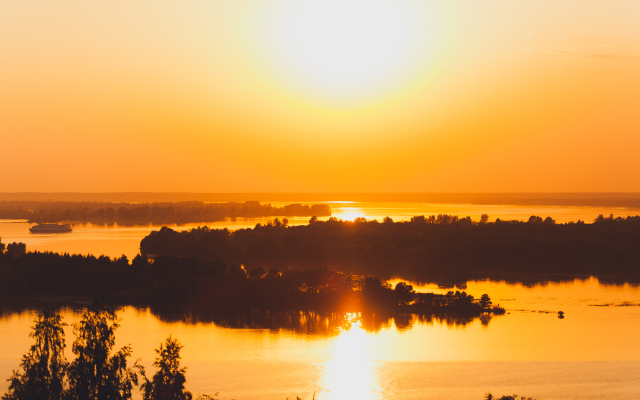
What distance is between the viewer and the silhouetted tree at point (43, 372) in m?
10.3

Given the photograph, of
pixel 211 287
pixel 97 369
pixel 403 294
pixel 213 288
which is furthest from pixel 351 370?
pixel 211 287

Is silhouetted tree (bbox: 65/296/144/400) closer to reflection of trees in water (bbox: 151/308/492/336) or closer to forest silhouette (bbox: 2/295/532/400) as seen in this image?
forest silhouette (bbox: 2/295/532/400)

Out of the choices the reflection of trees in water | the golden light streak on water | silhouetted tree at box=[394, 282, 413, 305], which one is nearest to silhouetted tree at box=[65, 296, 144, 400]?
the golden light streak on water

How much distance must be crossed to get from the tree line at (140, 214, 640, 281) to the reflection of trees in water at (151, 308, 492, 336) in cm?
986

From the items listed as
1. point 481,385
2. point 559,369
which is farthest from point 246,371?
point 559,369

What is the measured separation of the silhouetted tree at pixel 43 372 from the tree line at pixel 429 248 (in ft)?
78.0

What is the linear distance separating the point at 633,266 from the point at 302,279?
21.0 m

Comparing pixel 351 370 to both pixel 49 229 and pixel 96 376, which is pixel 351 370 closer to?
pixel 96 376

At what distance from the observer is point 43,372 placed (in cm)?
1059

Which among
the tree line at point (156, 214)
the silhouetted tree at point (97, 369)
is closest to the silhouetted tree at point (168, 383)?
the silhouetted tree at point (97, 369)

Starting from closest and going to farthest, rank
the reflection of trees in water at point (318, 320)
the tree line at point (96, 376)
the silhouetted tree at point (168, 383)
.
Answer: the silhouetted tree at point (168, 383) < the tree line at point (96, 376) < the reflection of trees in water at point (318, 320)

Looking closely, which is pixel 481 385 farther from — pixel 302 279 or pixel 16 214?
pixel 16 214

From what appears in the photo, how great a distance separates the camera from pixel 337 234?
42.8 metres

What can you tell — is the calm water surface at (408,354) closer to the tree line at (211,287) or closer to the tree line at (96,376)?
the tree line at (211,287)
